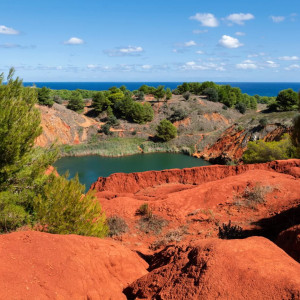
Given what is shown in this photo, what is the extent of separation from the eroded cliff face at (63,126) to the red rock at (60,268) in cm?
4375

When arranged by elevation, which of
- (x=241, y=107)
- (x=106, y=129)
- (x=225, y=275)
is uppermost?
(x=241, y=107)

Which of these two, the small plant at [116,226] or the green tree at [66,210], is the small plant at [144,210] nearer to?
the small plant at [116,226]

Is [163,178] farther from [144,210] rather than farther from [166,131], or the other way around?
[166,131]

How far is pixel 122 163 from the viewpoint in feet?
145

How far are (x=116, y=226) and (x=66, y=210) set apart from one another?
515 centimetres

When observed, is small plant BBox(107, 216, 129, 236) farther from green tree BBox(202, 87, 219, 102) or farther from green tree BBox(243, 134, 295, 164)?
green tree BBox(202, 87, 219, 102)

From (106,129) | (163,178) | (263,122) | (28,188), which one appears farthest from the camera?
(106,129)

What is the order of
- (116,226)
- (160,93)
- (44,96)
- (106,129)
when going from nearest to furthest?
(116,226) < (44,96) < (106,129) < (160,93)

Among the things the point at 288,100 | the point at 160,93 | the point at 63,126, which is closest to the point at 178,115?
the point at 160,93

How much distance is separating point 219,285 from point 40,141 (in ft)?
147

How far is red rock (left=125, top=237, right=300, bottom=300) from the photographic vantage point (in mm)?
5918

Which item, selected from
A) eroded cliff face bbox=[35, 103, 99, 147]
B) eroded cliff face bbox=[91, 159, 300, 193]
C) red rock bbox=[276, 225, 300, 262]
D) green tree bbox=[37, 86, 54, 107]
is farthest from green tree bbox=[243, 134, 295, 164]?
green tree bbox=[37, 86, 54, 107]

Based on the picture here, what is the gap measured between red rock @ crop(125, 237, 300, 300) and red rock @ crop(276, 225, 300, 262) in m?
1.88

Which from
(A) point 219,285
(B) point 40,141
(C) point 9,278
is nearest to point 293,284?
(A) point 219,285
